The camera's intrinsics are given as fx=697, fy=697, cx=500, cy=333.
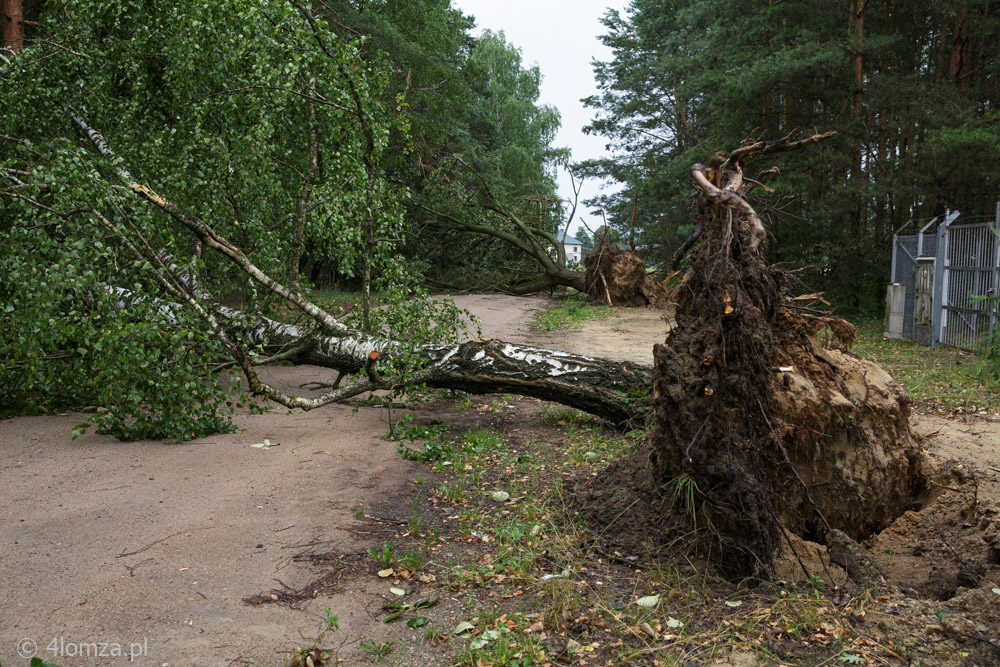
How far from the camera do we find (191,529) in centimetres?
369

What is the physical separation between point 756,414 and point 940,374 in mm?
6393

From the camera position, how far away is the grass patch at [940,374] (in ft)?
21.9

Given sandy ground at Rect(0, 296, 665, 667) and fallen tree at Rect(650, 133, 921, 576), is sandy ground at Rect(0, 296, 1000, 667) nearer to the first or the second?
sandy ground at Rect(0, 296, 665, 667)

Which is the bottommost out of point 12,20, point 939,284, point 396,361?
point 396,361

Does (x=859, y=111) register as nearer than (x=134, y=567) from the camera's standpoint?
No

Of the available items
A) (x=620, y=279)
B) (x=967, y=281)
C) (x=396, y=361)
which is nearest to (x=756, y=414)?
(x=396, y=361)

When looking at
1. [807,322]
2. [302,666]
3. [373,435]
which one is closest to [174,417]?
[373,435]

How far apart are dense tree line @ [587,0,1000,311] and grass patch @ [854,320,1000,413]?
10.5ft

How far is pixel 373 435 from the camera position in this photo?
578cm

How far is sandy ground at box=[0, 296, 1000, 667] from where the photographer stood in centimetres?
268

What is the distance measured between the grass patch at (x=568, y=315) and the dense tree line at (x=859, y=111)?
3.48 metres

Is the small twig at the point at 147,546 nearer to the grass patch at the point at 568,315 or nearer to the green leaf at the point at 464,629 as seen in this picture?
the green leaf at the point at 464,629

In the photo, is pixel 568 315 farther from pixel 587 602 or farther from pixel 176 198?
pixel 587 602

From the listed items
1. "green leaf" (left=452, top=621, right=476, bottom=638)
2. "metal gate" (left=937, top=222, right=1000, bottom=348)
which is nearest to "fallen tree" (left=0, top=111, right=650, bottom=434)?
"green leaf" (left=452, top=621, right=476, bottom=638)
